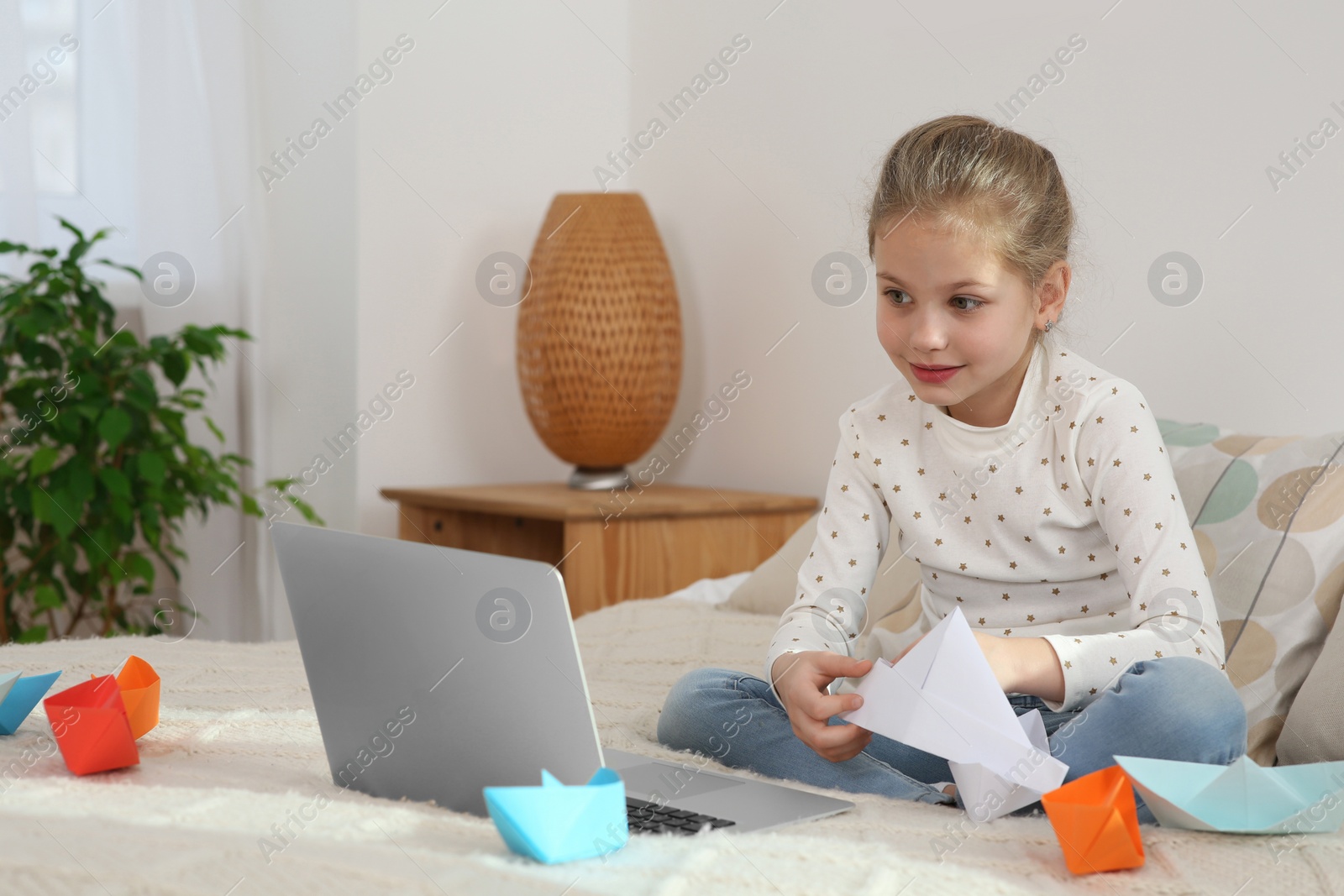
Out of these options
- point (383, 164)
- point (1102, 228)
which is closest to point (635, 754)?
point (1102, 228)

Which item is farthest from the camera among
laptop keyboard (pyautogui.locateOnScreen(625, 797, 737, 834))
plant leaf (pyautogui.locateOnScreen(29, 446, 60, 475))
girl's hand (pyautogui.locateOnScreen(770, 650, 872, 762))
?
plant leaf (pyautogui.locateOnScreen(29, 446, 60, 475))

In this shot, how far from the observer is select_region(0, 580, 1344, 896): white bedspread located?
61 centimetres

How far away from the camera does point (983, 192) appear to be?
105 cm

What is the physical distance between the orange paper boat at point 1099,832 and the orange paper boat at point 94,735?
1.99ft

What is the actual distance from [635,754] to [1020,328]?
1.61ft

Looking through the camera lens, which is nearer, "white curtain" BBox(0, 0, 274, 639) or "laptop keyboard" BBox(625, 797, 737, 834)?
"laptop keyboard" BBox(625, 797, 737, 834)

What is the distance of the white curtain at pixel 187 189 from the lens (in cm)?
223

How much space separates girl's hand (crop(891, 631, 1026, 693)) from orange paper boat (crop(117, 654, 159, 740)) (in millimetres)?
560

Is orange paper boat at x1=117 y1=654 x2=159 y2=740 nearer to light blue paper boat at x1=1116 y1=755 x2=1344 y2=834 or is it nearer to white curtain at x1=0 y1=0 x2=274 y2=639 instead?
light blue paper boat at x1=1116 y1=755 x2=1344 y2=834

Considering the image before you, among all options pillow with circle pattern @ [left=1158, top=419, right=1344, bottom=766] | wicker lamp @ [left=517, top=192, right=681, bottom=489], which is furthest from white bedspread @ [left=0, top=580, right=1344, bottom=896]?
wicker lamp @ [left=517, top=192, right=681, bottom=489]

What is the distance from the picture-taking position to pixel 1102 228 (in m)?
1.70

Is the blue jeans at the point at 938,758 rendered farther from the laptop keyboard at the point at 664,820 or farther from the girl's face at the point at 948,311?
the girl's face at the point at 948,311

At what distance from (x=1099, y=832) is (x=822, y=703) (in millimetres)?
240

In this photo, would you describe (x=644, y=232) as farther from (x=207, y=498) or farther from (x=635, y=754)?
(x=635, y=754)
